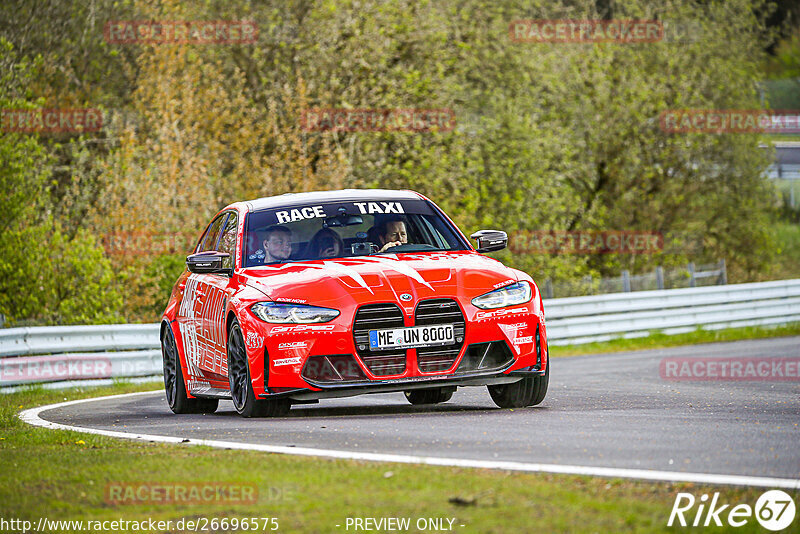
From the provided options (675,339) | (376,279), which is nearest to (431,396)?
(376,279)

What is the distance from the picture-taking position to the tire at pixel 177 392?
38.9ft

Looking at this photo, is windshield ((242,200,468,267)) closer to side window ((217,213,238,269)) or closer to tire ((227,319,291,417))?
side window ((217,213,238,269))

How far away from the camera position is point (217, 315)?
34.6 feet

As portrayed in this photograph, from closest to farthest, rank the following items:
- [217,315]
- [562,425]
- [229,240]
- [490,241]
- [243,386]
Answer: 1. [562,425]
2. [243,386]
3. [217,315]
4. [490,241]
5. [229,240]

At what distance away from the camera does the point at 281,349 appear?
947 centimetres

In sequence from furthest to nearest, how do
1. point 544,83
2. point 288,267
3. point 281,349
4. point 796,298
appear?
1. point 544,83
2. point 796,298
3. point 288,267
4. point 281,349

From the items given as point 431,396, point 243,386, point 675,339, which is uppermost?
point 243,386

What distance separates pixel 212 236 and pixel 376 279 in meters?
2.97

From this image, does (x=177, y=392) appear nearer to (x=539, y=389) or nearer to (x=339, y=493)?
(x=539, y=389)

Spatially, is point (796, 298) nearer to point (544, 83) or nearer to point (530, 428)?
point (544, 83)

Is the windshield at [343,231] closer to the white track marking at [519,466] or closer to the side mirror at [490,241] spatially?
the side mirror at [490,241]

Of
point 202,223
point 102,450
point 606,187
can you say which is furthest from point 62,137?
point 102,450

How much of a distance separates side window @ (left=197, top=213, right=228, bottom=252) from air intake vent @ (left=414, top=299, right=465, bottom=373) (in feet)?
9.68

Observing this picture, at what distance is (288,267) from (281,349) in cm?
91
